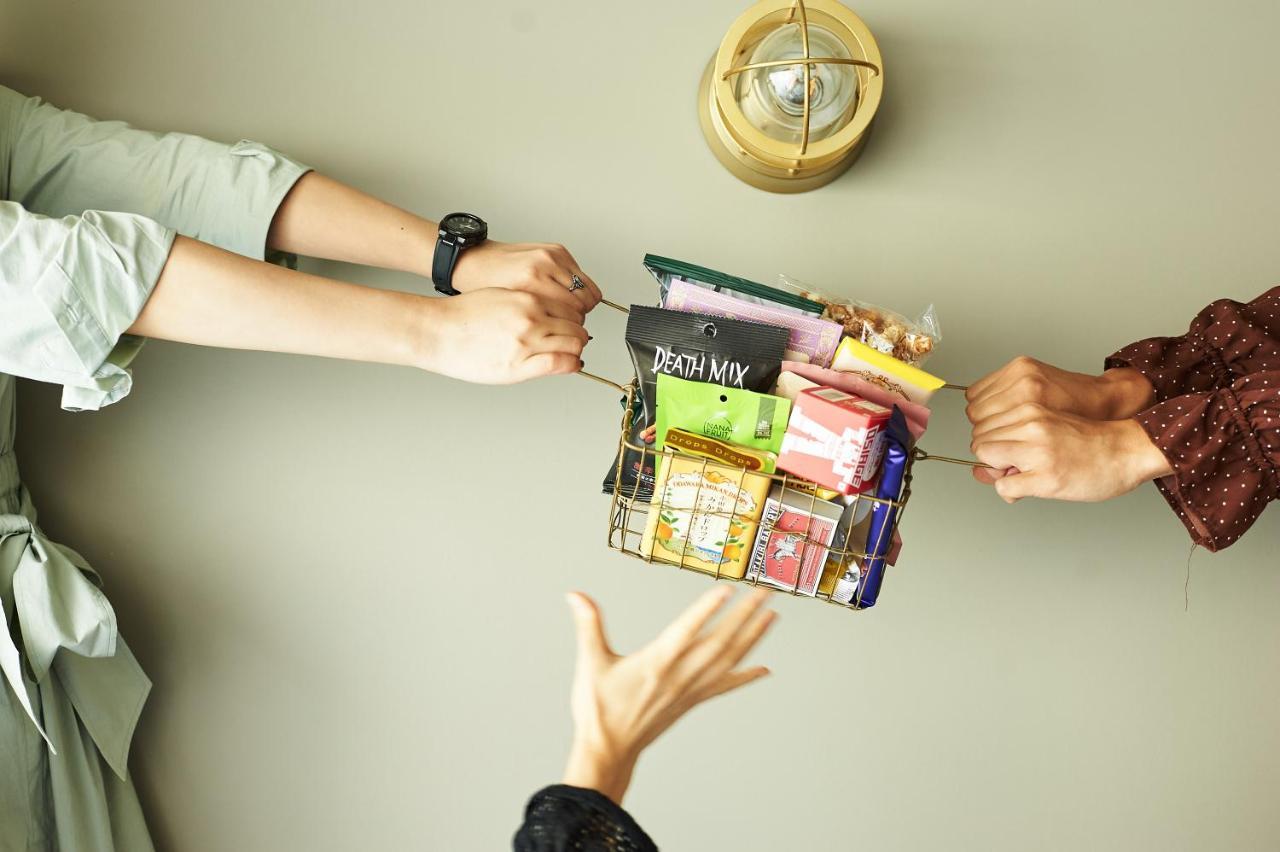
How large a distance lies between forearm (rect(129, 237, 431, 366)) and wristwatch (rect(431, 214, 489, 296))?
0.29ft

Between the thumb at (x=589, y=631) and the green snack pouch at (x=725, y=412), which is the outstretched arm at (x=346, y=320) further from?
the thumb at (x=589, y=631)

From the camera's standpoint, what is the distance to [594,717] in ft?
2.20

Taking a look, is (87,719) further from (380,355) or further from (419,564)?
(380,355)

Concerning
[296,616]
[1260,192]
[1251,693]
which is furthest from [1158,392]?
[296,616]

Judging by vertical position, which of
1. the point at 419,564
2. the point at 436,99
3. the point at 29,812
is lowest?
the point at 29,812

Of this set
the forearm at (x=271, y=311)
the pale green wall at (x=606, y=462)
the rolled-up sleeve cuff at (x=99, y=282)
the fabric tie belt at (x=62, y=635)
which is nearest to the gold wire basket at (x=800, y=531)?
the forearm at (x=271, y=311)

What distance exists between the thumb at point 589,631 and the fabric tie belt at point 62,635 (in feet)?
2.39

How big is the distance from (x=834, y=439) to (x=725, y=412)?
0.34ft

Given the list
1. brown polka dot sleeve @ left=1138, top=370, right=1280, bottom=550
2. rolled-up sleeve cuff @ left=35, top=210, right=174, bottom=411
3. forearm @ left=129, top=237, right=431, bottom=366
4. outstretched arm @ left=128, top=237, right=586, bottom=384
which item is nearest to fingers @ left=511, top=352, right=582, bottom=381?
outstretched arm @ left=128, top=237, right=586, bottom=384

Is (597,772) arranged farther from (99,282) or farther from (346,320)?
(99,282)

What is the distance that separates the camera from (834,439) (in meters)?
0.83

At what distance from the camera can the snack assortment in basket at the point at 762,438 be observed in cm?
87

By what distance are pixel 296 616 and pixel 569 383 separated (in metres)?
0.50

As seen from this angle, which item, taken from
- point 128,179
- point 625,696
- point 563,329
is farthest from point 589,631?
point 128,179
